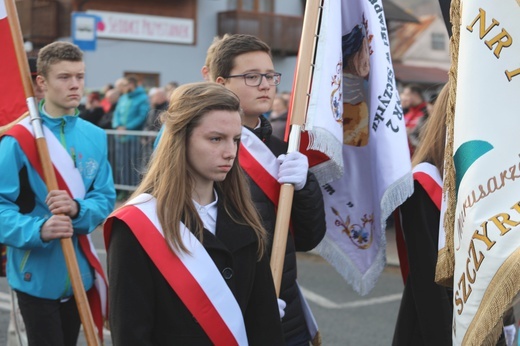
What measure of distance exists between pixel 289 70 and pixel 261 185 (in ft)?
99.9

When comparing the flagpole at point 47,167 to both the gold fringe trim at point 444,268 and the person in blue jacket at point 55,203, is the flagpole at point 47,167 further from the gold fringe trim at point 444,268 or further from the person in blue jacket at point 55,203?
the gold fringe trim at point 444,268

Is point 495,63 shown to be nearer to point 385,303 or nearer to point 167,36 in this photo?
point 385,303

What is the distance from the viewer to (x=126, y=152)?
44.2 ft

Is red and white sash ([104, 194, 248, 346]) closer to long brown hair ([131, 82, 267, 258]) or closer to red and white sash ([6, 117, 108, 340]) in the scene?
long brown hair ([131, 82, 267, 258])

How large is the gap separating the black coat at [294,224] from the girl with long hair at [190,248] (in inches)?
24.0

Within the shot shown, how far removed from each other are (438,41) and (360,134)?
40430 mm

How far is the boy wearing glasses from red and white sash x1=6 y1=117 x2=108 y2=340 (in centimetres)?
96

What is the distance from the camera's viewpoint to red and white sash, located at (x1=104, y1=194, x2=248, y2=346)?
2680 millimetres

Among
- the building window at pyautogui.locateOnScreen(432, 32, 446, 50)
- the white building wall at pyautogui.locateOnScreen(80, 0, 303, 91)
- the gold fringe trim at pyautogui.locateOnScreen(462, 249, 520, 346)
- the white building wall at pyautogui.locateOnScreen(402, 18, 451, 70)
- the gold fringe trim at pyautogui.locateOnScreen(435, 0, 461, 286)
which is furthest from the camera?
the building window at pyautogui.locateOnScreen(432, 32, 446, 50)

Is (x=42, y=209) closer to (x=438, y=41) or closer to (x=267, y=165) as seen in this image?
(x=267, y=165)

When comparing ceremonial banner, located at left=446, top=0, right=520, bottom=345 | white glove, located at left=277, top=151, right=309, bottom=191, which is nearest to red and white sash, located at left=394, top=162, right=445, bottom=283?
white glove, located at left=277, top=151, right=309, bottom=191

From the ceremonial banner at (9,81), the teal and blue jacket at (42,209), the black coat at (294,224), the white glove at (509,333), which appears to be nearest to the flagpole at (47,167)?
the ceremonial banner at (9,81)

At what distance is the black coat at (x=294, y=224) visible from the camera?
350 centimetres

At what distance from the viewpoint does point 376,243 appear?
4.02m
